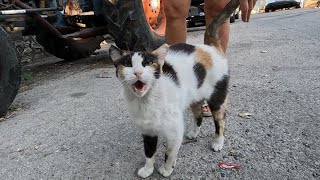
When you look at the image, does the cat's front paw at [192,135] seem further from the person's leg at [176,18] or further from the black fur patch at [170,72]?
the person's leg at [176,18]

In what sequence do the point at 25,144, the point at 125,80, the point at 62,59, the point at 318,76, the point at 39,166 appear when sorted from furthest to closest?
1. the point at 62,59
2. the point at 318,76
3. the point at 25,144
4. the point at 39,166
5. the point at 125,80

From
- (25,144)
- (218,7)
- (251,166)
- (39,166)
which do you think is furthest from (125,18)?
(251,166)

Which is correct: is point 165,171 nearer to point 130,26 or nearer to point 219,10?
point 219,10

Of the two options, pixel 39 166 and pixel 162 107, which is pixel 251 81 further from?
pixel 39 166

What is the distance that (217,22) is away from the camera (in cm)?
193

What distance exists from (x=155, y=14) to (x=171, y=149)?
2.31m

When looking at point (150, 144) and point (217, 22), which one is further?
point (217, 22)

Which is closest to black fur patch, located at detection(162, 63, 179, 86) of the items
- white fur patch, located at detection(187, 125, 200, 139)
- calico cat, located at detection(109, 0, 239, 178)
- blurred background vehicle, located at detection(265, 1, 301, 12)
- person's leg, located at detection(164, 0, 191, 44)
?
calico cat, located at detection(109, 0, 239, 178)

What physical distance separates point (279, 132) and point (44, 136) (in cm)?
146

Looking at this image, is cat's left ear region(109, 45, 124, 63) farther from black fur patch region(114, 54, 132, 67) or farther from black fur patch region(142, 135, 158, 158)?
black fur patch region(142, 135, 158, 158)

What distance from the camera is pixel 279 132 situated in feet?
6.49

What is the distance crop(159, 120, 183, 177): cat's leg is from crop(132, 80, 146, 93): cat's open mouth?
0.93 feet

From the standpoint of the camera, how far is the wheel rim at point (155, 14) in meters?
3.53

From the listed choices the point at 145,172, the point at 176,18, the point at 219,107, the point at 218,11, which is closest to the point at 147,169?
the point at 145,172
